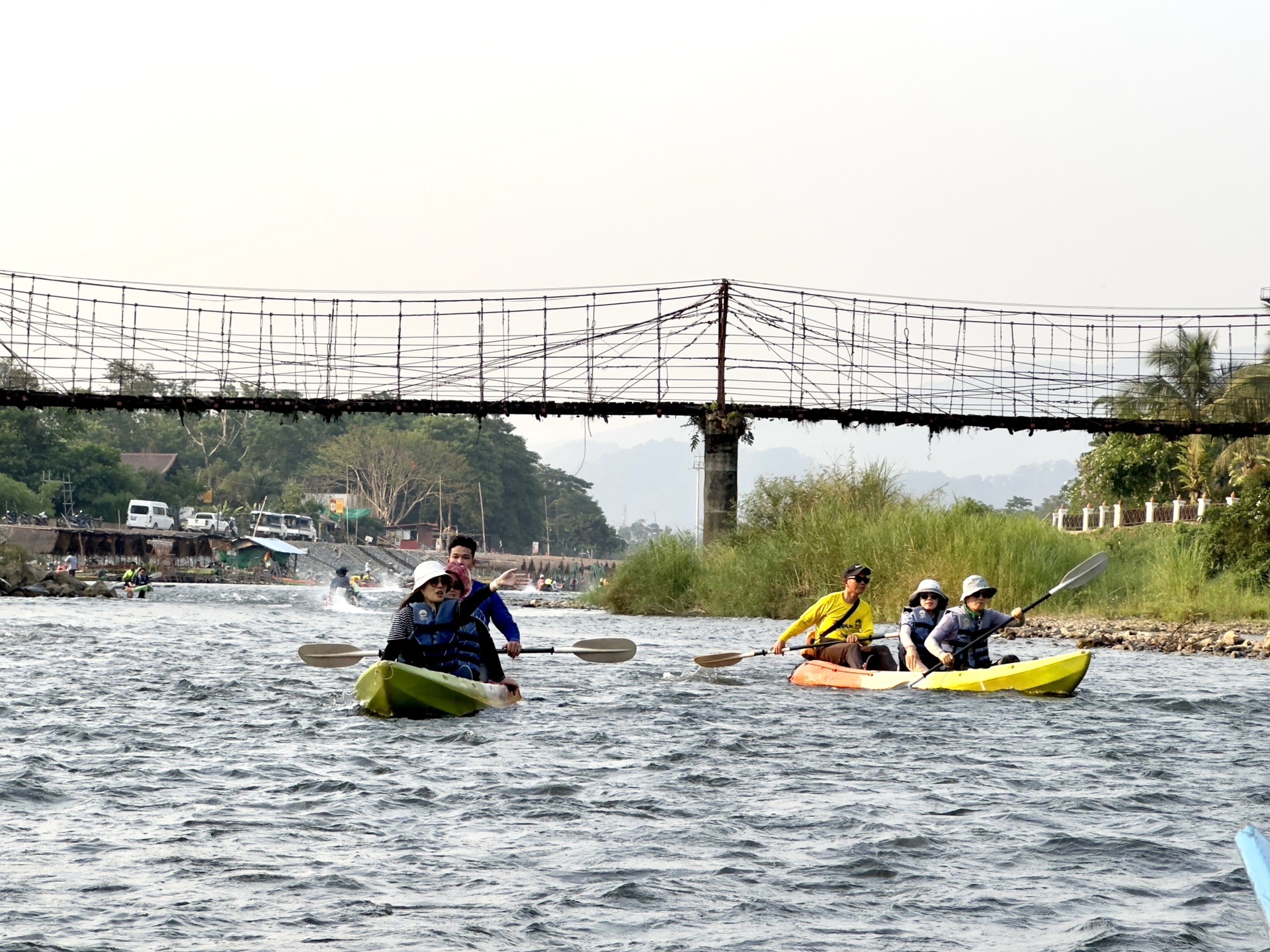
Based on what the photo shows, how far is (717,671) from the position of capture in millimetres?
19531

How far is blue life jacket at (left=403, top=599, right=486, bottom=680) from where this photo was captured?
43.7ft

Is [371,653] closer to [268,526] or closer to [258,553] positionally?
[258,553]

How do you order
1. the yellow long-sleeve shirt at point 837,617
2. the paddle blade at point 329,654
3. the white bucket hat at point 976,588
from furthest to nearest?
the yellow long-sleeve shirt at point 837,617 < the white bucket hat at point 976,588 < the paddle blade at point 329,654

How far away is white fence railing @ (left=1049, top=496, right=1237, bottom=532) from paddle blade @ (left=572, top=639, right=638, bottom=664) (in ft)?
96.7

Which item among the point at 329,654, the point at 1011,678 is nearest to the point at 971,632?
the point at 1011,678

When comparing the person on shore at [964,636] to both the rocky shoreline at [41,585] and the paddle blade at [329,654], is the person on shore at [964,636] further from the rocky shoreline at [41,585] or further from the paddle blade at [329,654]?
the rocky shoreline at [41,585]

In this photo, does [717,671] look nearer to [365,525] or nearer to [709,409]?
[709,409]

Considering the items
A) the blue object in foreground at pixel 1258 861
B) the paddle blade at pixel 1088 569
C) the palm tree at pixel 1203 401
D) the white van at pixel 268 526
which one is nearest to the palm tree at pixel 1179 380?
the palm tree at pixel 1203 401

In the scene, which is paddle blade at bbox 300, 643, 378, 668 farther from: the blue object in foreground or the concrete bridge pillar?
the concrete bridge pillar

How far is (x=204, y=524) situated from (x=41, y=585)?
44645mm

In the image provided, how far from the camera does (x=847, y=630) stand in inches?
682

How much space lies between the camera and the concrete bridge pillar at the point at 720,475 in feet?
128

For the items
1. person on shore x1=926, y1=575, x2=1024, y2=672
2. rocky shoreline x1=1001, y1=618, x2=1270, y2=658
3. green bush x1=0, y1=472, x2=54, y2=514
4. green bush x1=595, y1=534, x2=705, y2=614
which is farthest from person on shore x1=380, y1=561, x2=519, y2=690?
green bush x1=0, y1=472, x2=54, y2=514

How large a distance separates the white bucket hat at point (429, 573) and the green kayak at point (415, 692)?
2.43 feet
